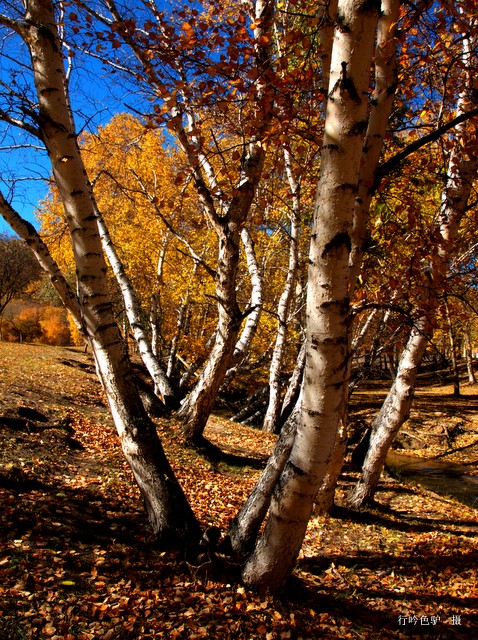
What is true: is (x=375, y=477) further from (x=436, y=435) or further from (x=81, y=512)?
(x=436, y=435)

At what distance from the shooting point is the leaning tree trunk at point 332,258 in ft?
7.11

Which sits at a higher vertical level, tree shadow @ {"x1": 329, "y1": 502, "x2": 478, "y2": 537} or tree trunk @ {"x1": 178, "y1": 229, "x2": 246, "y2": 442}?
tree trunk @ {"x1": 178, "y1": 229, "x2": 246, "y2": 442}

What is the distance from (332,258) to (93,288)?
213 centimetres

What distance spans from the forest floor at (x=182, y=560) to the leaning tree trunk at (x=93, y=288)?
1.35 feet

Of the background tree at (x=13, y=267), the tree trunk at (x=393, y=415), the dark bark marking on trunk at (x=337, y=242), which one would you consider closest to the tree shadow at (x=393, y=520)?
the tree trunk at (x=393, y=415)

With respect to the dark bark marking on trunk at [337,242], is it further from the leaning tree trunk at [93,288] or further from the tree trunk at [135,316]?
the tree trunk at [135,316]

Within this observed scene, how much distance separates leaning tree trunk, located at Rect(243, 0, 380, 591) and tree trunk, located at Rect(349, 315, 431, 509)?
2926 mm

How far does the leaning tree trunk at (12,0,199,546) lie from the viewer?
3.18 m

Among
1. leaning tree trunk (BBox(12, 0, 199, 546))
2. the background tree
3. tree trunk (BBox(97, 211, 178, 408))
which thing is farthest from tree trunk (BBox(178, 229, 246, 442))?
the background tree

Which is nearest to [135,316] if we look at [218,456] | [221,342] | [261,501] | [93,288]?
[221,342]

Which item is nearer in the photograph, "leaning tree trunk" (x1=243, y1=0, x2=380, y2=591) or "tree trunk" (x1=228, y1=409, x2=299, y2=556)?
"leaning tree trunk" (x1=243, y1=0, x2=380, y2=591)

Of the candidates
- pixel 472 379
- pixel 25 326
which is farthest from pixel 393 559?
pixel 25 326

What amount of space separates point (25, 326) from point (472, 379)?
3383cm

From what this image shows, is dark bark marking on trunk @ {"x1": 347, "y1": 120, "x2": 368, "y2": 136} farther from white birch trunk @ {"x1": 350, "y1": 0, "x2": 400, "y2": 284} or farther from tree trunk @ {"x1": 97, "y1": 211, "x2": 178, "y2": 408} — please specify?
tree trunk @ {"x1": 97, "y1": 211, "x2": 178, "y2": 408}
